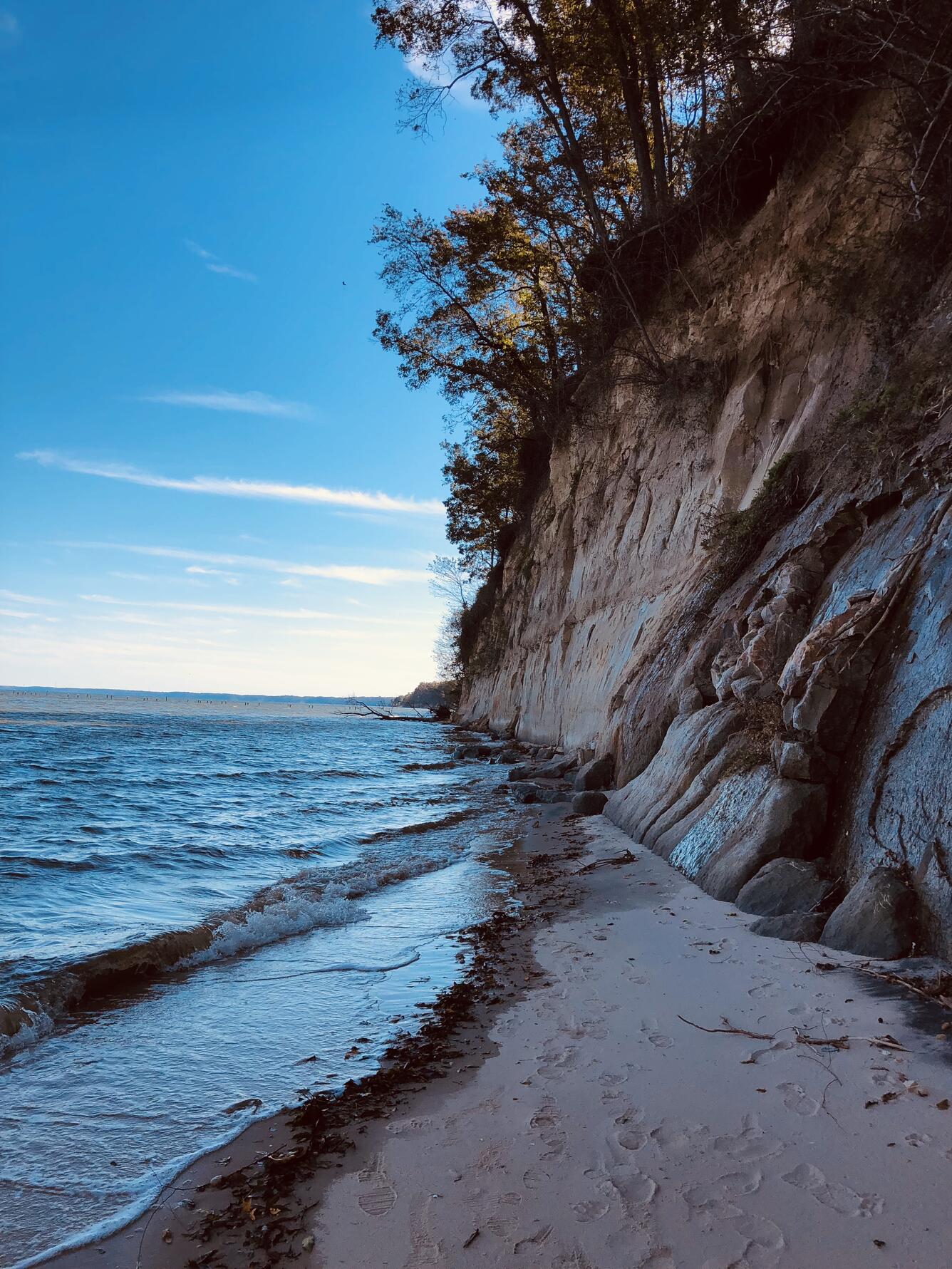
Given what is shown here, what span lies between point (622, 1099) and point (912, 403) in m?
6.64

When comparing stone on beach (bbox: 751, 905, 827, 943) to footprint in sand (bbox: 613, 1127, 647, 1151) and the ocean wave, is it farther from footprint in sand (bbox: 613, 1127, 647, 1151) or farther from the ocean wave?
the ocean wave

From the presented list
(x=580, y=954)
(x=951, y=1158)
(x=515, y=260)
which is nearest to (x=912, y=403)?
(x=580, y=954)

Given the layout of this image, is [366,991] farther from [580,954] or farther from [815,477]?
[815,477]

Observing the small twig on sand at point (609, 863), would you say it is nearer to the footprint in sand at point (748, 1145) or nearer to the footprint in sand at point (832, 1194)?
the footprint in sand at point (748, 1145)

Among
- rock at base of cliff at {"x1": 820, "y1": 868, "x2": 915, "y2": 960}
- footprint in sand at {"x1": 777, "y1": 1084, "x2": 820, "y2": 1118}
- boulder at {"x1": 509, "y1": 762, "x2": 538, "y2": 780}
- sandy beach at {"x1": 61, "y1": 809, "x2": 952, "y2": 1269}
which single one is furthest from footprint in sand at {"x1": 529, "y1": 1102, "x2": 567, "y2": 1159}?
boulder at {"x1": 509, "y1": 762, "x2": 538, "y2": 780}

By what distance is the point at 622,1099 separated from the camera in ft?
10.7

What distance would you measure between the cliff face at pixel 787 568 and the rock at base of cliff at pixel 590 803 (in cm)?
47

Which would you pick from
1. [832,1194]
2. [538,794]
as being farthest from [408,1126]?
[538,794]

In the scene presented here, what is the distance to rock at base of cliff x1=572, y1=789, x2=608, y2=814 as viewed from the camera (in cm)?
1141

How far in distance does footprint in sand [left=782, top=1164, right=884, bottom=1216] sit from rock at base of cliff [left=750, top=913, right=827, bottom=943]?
2.46m

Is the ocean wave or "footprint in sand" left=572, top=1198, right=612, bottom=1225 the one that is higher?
"footprint in sand" left=572, top=1198, right=612, bottom=1225

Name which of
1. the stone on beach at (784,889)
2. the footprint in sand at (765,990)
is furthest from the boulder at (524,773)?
the footprint in sand at (765,990)

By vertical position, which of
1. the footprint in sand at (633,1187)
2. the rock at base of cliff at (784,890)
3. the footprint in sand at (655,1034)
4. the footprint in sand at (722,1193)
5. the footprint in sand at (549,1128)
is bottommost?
the footprint in sand at (549,1128)

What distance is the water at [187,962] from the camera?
10.8 ft
